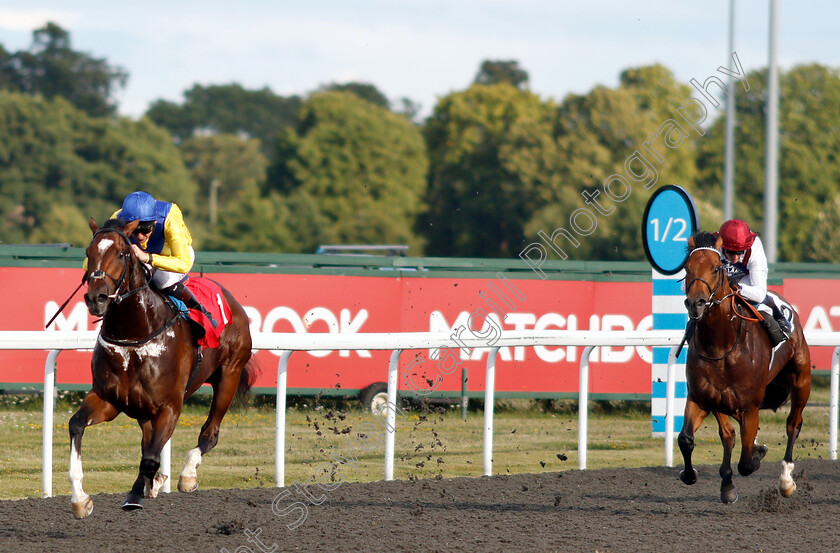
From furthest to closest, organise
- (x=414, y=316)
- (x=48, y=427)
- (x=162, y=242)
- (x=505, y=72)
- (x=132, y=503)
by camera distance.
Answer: (x=505, y=72) < (x=414, y=316) < (x=48, y=427) < (x=162, y=242) < (x=132, y=503)

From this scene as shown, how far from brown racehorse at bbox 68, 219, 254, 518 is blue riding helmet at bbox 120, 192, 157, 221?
0.25 ft

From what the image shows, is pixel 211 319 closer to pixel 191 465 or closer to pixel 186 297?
pixel 186 297

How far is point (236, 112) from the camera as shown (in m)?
103

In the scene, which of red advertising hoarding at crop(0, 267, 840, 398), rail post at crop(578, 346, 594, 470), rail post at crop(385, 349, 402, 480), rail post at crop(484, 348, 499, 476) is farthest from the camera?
red advertising hoarding at crop(0, 267, 840, 398)

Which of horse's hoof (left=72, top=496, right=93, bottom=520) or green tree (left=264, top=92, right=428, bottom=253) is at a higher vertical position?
green tree (left=264, top=92, right=428, bottom=253)

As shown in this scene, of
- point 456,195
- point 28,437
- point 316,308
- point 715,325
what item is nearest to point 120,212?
point 715,325

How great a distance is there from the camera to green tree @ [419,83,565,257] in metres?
43.7

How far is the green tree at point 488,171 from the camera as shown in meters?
43.7

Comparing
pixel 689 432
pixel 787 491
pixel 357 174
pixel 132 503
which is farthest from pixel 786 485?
pixel 357 174

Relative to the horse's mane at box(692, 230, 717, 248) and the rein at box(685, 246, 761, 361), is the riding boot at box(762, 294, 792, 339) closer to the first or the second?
the rein at box(685, 246, 761, 361)

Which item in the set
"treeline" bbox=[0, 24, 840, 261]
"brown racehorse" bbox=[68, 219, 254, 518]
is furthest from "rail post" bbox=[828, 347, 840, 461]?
"treeline" bbox=[0, 24, 840, 261]

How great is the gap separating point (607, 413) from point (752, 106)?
3472 cm

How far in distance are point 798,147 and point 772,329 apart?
3830cm

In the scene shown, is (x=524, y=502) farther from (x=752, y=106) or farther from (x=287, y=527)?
(x=752, y=106)
